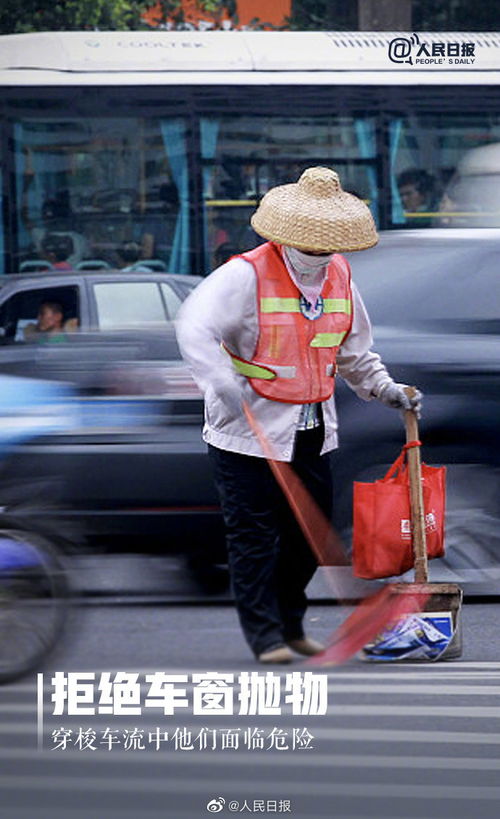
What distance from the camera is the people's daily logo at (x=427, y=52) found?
1560cm

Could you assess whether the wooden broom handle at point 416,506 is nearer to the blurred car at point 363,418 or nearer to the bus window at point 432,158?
the blurred car at point 363,418

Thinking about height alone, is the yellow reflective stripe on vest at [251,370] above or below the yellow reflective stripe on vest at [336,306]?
below

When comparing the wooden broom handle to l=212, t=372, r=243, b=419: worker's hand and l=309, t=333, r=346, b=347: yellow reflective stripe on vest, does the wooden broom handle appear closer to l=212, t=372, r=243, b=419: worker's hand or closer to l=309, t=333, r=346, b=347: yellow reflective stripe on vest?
l=309, t=333, r=346, b=347: yellow reflective stripe on vest

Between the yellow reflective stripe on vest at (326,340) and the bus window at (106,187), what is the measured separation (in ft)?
32.6

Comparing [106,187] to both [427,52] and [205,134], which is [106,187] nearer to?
[205,134]

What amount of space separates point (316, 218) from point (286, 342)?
0.43 m

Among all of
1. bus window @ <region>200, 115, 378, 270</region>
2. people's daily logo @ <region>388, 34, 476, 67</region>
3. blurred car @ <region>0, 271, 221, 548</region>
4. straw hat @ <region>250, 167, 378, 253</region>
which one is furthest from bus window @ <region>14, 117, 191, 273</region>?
straw hat @ <region>250, 167, 378, 253</region>

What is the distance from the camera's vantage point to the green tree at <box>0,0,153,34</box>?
66.3ft

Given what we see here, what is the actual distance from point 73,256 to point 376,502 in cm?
1000

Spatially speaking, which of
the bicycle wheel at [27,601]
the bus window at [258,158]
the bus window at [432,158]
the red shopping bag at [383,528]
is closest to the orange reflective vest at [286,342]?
the red shopping bag at [383,528]

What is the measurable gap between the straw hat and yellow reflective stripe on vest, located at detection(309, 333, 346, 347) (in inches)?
11.6

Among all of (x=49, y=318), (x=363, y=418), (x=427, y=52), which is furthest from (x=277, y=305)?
(x=427, y=52)

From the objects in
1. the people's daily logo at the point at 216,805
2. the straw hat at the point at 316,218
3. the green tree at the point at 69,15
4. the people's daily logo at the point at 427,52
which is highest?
the green tree at the point at 69,15

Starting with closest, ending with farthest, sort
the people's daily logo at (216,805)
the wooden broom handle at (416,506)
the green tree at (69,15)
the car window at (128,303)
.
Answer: the people's daily logo at (216,805) < the wooden broom handle at (416,506) < the car window at (128,303) < the green tree at (69,15)
